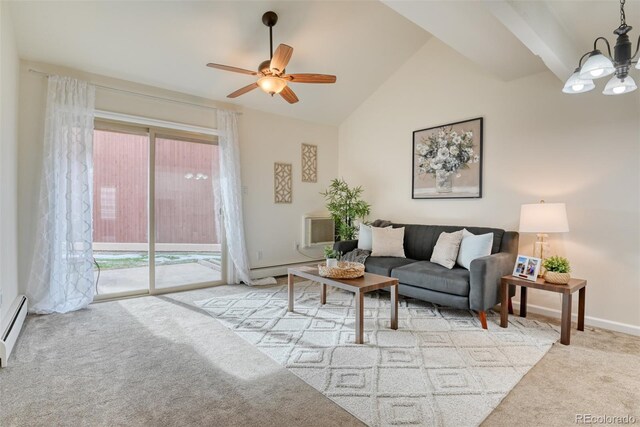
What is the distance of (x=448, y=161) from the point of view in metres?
4.19

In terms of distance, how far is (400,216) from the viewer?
479 cm

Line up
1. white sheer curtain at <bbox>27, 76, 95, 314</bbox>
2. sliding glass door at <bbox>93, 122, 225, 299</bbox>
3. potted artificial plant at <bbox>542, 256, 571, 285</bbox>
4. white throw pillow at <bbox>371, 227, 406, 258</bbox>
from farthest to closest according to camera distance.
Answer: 1. white throw pillow at <bbox>371, 227, 406, 258</bbox>
2. sliding glass door at <bbox>93, 122, 225, 299</bbox>
3. white sheer curtain at <bbox>27, 76, 95, 314</bbox>
4. potted artificial plant at <bbox>542, 256, 571, 285</bbox>

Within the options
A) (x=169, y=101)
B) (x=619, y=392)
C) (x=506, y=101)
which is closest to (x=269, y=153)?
(x=169, y=101)

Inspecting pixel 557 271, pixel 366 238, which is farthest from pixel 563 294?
pixel 366 238

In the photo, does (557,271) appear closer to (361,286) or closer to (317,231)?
(361,286)

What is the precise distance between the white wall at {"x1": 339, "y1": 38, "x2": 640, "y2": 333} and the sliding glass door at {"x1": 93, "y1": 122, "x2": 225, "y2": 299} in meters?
2.62

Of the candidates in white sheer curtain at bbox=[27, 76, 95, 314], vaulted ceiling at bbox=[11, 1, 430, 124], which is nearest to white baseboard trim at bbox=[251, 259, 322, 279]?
white sheer curtain at bbox=[27, 76, 95, 314]

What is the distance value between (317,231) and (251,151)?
1.68 metres

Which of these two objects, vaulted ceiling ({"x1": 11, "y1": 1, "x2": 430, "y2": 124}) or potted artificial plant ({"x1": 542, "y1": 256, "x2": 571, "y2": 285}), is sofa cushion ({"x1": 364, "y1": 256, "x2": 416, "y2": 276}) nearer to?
potted artificial plant ({"x1": 542, "y1": 256, "x2": 571, "y2": 285})

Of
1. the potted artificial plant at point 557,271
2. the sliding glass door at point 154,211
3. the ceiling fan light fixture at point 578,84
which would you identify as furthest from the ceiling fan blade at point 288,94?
the potted artificial plant at point 557,271

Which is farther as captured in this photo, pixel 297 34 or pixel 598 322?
pixel 297 34

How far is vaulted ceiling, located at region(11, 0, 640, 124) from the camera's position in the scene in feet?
8.50

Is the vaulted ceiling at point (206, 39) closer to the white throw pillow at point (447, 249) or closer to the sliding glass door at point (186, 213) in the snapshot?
the sliding glass door at point (186, 213)

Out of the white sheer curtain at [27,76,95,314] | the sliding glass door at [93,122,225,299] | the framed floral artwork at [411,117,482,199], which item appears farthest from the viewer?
the framed floral artwork at [411,117,482,199]
